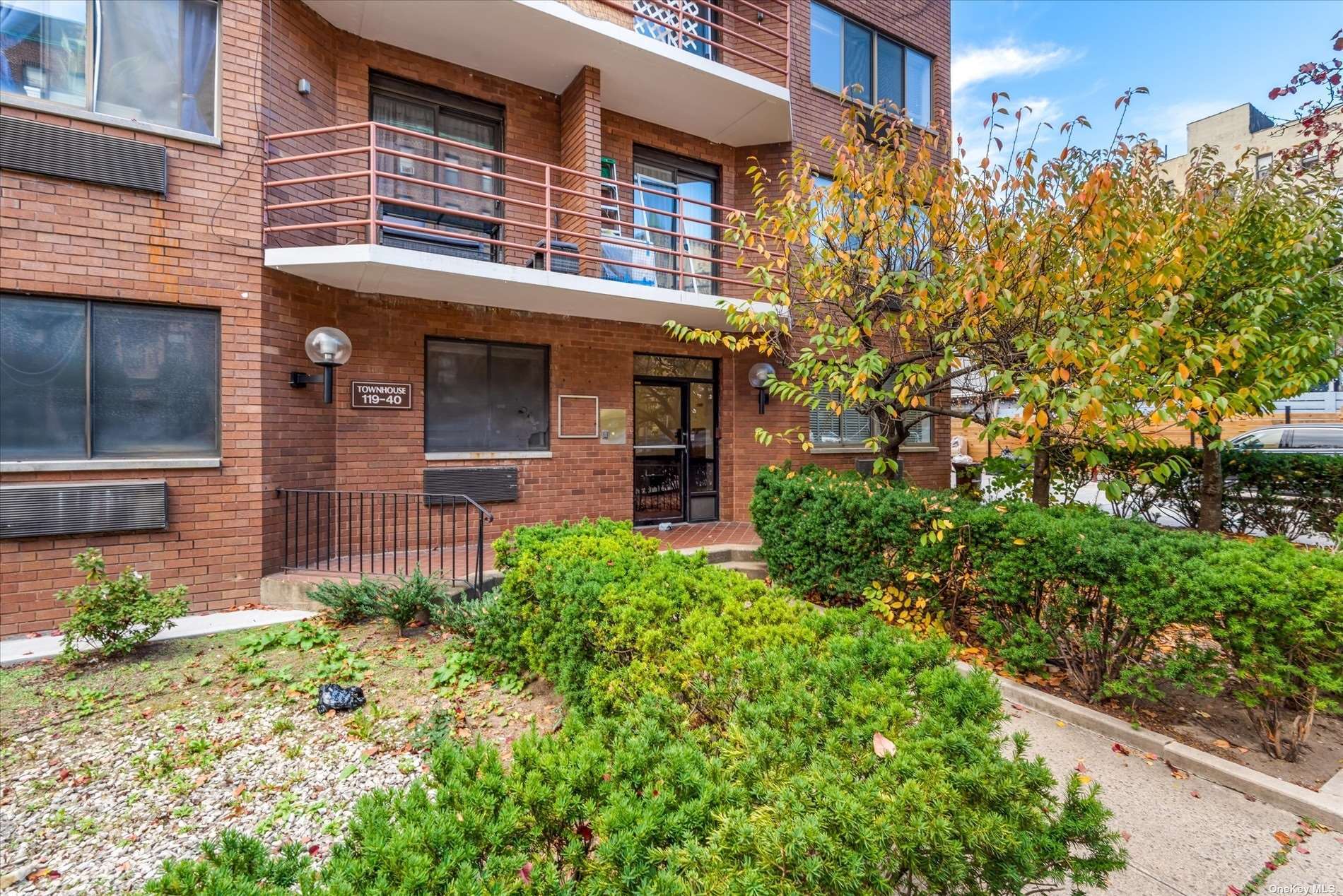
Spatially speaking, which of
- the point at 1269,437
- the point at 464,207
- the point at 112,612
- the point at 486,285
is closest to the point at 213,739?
the point at 112,612

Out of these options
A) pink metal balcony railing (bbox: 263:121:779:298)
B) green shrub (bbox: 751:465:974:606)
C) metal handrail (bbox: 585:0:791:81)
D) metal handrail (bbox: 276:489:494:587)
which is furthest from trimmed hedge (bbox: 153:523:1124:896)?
metal handrail (bbox: 585:0:791:81)

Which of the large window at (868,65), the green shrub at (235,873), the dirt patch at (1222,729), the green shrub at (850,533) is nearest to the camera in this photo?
the green shrub at (235,873)

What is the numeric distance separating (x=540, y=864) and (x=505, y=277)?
20.5 ft

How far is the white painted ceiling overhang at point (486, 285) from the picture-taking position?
596cm

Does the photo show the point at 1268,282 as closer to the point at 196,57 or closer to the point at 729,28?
the point at 729,28

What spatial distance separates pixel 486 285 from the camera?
680 cm

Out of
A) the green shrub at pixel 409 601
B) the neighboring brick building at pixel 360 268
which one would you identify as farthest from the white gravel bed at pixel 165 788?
the neighboring brick building at pixel 360 268

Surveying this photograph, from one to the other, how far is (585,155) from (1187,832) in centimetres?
862

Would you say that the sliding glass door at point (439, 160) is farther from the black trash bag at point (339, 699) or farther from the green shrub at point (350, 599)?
the black trash bag at point (339, 699)

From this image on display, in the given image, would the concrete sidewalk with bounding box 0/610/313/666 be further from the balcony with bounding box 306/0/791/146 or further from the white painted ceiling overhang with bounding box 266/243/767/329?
the balcony with bounding box 306/0/791/146

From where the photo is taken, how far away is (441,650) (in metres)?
4.77

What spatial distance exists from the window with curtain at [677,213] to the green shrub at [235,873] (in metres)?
8.57

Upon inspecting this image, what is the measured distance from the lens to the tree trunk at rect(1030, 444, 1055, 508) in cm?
696

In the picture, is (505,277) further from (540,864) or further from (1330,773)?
(1330,773)
